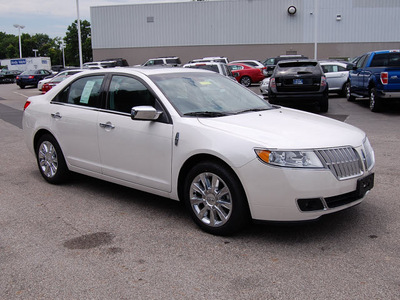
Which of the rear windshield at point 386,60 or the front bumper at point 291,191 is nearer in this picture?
the front bumper at point 291,191

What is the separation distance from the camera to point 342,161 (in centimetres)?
410

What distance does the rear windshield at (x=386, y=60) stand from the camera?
46.0 ft

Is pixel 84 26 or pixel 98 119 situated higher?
pixel 84 26

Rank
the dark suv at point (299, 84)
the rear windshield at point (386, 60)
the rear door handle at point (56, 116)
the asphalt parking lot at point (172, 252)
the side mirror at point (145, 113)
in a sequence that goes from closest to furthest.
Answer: the asphalt parking lot at point (172, 252) → the side mirror at point (145, 113) → the rear door handle at point (56, 116) → the dark suv at point (299, 84) → the rear windshield at point (386, 60)

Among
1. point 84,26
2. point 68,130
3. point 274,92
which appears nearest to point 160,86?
point 68,130

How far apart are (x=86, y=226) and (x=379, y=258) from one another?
2.84 meters

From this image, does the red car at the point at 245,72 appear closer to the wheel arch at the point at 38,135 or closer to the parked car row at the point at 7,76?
the wheel arch at the point at 38,135

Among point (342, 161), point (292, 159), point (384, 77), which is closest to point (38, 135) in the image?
point (292, 159)

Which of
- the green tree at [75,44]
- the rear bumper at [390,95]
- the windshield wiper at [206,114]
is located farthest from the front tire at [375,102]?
the green tree at [75,44]

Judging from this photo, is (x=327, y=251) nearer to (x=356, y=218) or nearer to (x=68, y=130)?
(x=356, y=218)

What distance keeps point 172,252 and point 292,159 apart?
134 cm

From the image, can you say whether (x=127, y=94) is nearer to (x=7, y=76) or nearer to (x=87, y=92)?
(x=87, y=92)

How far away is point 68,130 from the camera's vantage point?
5.85 meters

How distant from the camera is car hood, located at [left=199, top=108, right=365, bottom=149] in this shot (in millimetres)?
4070
